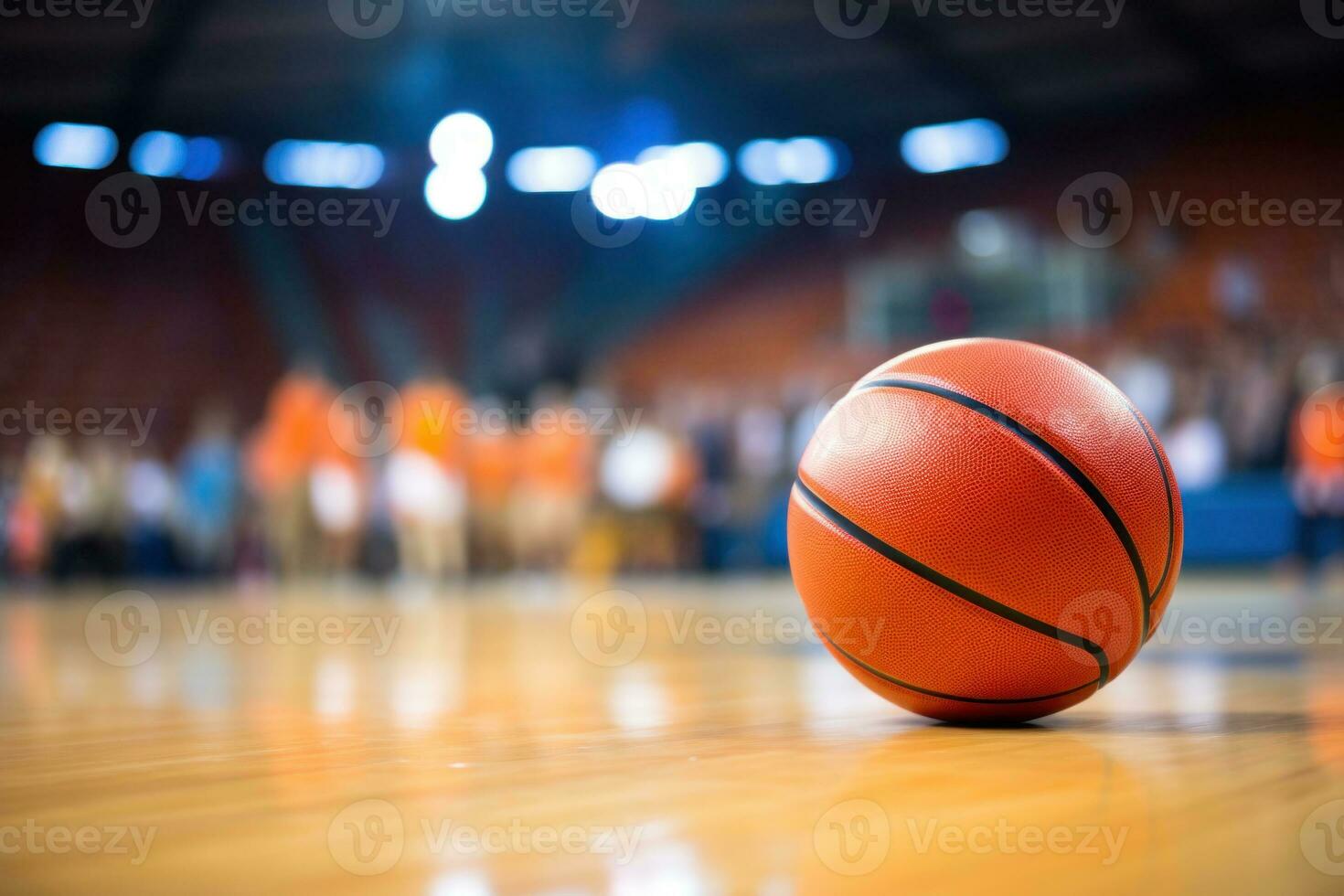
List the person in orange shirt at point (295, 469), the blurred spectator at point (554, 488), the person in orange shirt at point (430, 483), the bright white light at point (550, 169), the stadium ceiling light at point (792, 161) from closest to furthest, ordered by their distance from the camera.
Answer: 1. the person in orange shirt at point (430, 483)
2. the person in orange shirt at point (295, 469)
3. the blurred spectator at point (554, 488)
4. the stadium ceiling light at point (792, 161)
5. the bright white light at point (550, 169)

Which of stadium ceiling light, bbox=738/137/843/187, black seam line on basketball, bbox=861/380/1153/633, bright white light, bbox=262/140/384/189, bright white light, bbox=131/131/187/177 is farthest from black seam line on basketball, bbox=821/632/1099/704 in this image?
bright white light, bbox=262/140/384/189

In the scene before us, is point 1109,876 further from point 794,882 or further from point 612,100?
point 612,100

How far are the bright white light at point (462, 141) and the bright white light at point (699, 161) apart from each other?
7.78 feet

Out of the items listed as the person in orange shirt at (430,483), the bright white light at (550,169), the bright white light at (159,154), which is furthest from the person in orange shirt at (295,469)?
the bright white light at (550,169)

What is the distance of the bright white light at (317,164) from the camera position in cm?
1889

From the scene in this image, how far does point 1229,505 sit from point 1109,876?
10.0m

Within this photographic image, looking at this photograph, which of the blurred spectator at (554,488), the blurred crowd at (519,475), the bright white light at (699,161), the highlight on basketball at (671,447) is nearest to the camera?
the highlight on basketball at (671,447)

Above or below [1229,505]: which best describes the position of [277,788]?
above

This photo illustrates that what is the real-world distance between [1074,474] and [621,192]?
56.1 feet

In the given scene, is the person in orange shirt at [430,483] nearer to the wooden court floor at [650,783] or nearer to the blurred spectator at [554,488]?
the blurred spectator at [554,488]

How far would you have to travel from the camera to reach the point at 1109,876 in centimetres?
123

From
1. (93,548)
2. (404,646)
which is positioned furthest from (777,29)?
(404,646)

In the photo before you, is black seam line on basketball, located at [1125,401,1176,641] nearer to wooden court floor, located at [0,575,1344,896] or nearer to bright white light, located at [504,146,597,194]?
wooden court floor, located at [0,575,1344,896]

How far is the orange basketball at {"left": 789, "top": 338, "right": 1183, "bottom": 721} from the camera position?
2.21m
